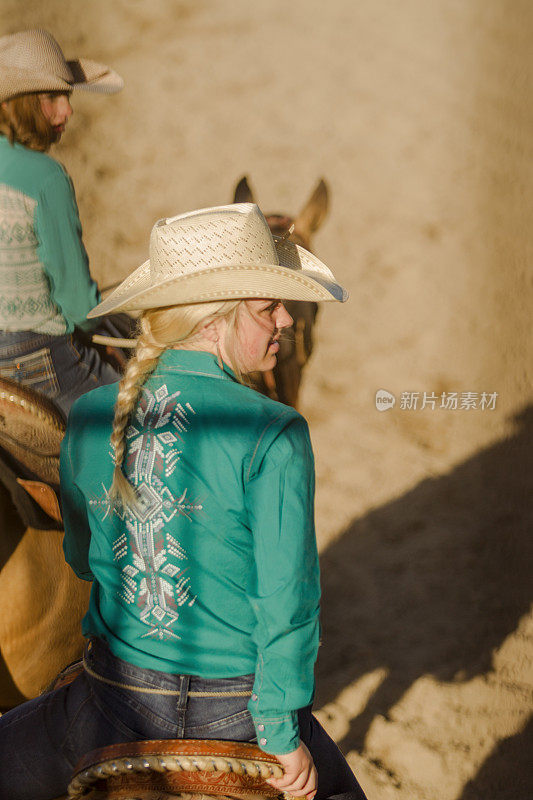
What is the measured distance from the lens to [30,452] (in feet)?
7.43

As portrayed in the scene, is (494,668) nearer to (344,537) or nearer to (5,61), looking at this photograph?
(344,537)

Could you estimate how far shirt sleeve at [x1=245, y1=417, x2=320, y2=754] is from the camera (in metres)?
1.19

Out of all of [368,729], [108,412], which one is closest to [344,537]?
[368,729]

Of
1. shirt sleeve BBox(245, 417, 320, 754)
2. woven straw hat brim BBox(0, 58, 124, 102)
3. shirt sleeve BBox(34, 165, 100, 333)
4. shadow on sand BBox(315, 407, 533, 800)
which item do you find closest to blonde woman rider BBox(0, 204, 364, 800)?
shirt sleeve BBox(245, 417, 320, 754)

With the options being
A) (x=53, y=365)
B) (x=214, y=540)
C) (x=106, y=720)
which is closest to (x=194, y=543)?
(x=214, y=540)

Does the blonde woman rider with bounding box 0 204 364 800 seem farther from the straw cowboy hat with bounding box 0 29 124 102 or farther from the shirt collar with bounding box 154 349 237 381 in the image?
the straw cowboy hat with bounding box 0 29 124 102

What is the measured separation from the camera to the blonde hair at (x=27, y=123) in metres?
2.05

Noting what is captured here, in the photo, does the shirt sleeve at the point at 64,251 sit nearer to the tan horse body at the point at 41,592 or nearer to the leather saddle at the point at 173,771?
the tan horse body at the point at 41,592

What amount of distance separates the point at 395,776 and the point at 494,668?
57cm

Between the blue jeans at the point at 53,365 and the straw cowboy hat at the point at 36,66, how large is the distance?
28.8 inches

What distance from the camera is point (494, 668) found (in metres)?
2.68

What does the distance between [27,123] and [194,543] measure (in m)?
1.52

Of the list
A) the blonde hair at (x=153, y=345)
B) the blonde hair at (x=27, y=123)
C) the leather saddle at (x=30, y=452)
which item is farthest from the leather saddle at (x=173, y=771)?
the blonde hair at (x=27, y=123)

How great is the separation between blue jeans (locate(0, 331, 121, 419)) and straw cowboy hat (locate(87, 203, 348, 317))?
80 cm
